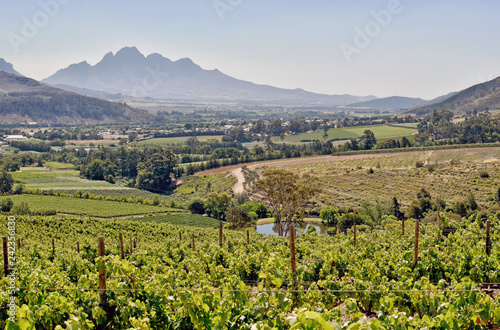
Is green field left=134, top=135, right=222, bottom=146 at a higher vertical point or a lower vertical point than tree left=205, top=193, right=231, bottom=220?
higher

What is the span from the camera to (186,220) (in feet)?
159

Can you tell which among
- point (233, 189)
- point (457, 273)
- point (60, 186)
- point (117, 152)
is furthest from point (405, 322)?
point (117, 152)

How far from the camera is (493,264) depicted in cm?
1078

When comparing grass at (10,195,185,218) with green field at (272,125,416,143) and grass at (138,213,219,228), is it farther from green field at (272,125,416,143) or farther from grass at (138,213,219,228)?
green field at (272,125,416,143)

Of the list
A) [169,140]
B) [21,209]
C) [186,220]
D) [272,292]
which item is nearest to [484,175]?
[186,220]

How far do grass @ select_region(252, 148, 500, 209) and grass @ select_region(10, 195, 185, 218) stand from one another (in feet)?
75.9

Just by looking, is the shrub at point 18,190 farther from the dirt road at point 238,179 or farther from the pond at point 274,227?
the pond at point 274,227

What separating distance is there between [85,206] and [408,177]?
149 ft

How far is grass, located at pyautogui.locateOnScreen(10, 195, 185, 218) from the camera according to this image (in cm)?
4850

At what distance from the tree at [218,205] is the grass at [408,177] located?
1228cm

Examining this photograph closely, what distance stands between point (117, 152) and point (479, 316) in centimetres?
10535

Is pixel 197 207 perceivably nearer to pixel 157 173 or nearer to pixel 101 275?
pixel 157 173

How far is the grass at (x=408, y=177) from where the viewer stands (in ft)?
173

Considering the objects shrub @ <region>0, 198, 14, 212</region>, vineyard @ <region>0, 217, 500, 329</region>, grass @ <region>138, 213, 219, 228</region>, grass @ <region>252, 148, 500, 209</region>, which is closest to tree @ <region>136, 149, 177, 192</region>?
grass @ <region>252, 148, 500, 209</region>
